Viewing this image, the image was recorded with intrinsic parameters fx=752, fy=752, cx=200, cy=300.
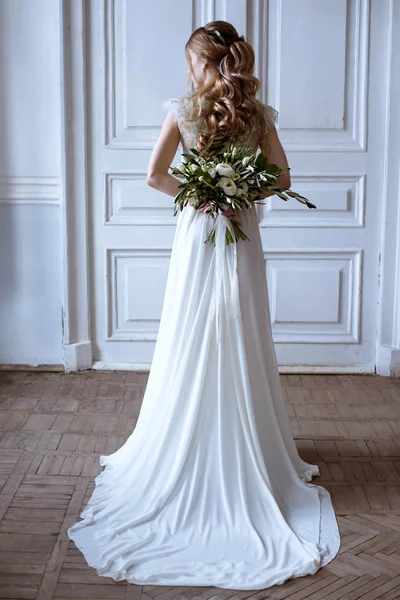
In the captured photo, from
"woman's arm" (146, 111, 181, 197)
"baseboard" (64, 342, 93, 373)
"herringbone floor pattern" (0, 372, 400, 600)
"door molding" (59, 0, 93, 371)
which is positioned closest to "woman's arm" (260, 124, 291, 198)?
"woman's arm" (146, 111, 181, 197)

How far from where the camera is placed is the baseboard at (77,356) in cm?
501

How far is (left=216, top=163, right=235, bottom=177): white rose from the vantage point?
2.76 meters

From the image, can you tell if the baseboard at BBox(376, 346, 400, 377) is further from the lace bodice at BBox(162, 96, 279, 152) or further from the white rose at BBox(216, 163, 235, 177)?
the white rose at BBox(216, 163, 235, 177)

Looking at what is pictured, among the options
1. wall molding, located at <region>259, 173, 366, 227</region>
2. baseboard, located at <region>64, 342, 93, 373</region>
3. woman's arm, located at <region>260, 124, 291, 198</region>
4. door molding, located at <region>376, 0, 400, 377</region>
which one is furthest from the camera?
baseboard, located at <region>64, 342, 93, 373</region>

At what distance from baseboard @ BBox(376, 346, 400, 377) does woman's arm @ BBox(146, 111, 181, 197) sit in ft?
7.99

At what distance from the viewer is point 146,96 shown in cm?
→ 483

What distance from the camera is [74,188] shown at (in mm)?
4887

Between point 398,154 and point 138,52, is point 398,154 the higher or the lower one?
the lower one

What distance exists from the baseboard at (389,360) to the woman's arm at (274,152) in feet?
7.32

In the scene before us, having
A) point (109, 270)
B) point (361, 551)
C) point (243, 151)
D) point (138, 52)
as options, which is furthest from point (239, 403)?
point (138, 52)

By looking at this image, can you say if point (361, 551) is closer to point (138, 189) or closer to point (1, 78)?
point (138, 189)

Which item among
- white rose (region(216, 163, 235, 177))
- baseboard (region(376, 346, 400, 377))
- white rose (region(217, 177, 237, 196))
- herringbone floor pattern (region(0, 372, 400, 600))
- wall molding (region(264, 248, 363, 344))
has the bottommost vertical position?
herringbone floor pattern (region(0, 372, 400, 600))

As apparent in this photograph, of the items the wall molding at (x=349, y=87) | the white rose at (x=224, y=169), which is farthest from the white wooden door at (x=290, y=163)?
the white rose at (x=224, y=169)

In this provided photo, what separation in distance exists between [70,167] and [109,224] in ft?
1.45
